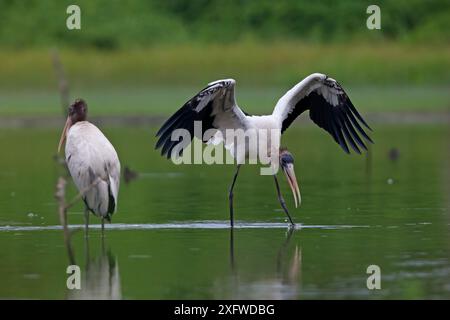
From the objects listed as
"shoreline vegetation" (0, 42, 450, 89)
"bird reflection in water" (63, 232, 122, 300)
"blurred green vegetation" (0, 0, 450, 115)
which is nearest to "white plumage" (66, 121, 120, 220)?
"bird reflection in water" (63, 232, 122, 300)

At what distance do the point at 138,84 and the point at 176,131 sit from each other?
26152mm

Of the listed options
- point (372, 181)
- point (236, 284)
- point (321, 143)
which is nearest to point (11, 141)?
point (321, 143)

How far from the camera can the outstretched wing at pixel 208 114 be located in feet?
37.8

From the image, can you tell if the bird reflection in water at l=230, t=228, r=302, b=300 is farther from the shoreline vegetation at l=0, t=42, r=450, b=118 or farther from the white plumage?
the shoreline vegetation at l=0, t=42, r=450, b=118

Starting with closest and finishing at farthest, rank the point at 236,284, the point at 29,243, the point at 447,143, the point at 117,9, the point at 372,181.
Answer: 1. the point at 236,284
2. the point at 29,243
3. the point at 372,181
4. the point at 447,143
5. the point at 117,9

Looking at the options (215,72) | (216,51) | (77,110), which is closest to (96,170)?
(77,110)

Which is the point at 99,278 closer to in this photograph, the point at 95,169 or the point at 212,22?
the point at 95,169

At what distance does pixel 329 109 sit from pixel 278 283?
4351 mm

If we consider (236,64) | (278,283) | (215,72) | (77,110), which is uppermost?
(236,64)

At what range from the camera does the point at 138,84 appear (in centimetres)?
3772

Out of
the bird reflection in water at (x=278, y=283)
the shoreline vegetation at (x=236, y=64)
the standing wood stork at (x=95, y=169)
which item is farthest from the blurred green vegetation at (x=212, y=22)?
the bird reflection in water at (x=278, y=283)

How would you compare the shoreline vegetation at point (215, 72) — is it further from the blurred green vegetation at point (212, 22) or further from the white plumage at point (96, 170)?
the white plumage at point (96, 170)

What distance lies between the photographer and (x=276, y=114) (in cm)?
1203
